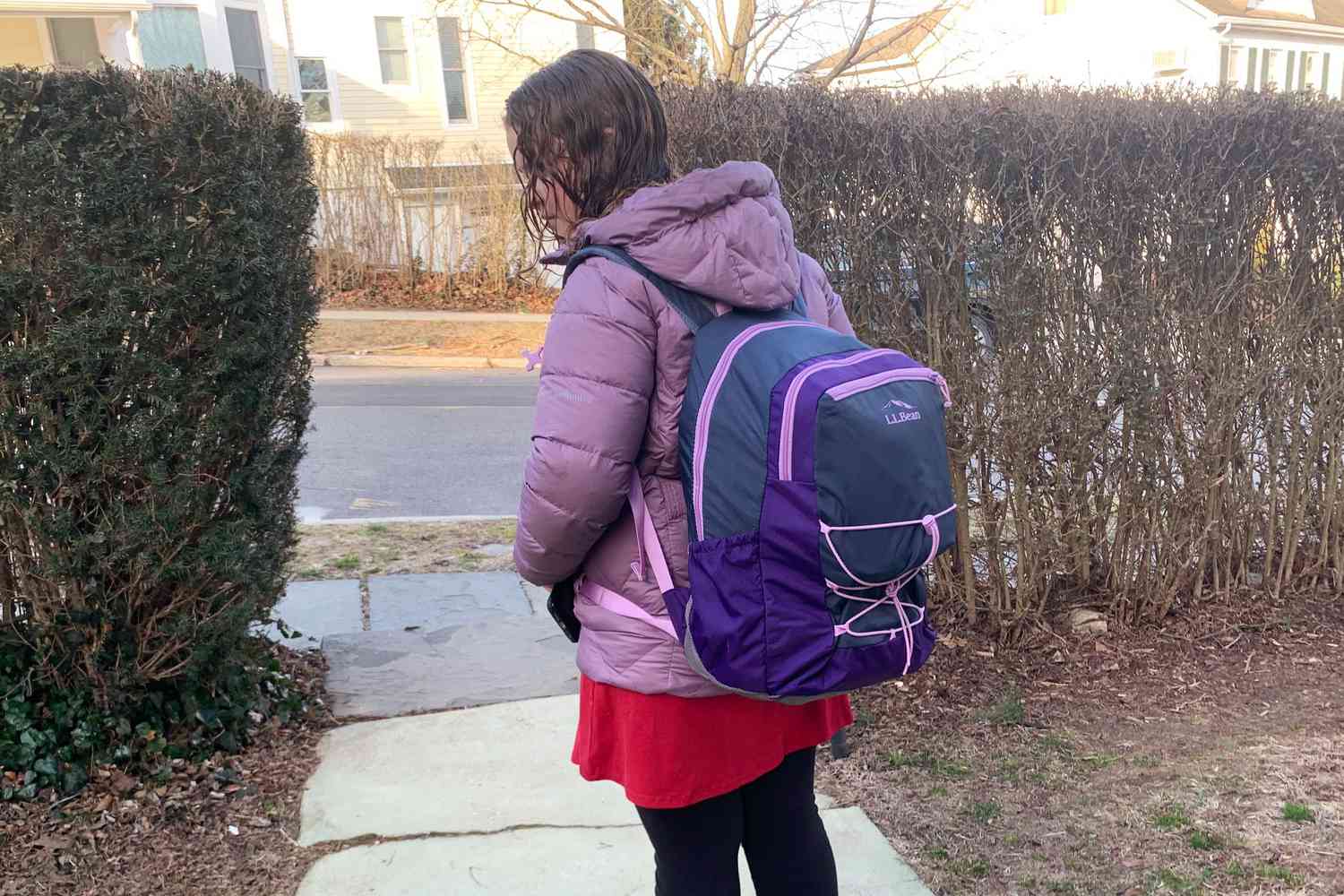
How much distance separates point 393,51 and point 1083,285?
844 inches

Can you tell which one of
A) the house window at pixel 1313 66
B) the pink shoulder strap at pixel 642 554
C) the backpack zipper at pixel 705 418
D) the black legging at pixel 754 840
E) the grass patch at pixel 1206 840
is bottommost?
the grass patch at pixel 1206 840

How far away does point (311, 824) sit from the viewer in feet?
10.1

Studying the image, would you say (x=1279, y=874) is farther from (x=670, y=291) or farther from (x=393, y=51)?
(x=393, y=51)

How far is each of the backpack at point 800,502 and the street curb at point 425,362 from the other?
40.3ft

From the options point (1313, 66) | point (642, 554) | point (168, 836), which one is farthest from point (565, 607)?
point (1313, 66)

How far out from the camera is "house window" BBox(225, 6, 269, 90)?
19703mm

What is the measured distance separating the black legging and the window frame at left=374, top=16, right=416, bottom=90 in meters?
22.8

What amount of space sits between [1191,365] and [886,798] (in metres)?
1.98

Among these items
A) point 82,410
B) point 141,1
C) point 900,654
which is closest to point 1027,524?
point 900,654

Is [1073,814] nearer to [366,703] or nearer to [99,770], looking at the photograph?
[366,703]

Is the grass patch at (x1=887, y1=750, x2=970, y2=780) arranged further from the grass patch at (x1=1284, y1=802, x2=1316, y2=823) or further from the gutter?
the gutter

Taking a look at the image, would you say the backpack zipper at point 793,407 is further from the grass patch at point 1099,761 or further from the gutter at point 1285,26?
the gutter at point 1285,26

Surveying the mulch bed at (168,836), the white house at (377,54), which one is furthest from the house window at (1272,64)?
the mulch bed at (168,836)

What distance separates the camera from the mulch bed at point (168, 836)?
279 centimetres
